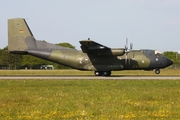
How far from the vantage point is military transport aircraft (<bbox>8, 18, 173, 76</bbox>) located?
38.1 meters

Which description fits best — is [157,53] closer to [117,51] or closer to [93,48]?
[117,51]

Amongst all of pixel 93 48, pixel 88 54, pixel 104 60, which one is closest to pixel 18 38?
pixel 88 54

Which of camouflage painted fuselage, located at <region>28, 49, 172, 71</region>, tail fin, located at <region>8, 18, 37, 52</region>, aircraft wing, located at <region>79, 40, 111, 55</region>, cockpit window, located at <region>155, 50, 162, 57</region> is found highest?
tail fin, located at <region>8, 18, 37, 52</region>

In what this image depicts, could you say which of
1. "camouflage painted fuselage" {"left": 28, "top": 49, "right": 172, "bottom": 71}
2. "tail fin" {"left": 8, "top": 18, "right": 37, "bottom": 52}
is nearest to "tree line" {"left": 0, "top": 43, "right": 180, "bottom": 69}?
"tail fin" {"left": 8, "top": 18, "right": 37, "bottom": 52}

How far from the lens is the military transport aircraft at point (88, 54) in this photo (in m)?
38.1

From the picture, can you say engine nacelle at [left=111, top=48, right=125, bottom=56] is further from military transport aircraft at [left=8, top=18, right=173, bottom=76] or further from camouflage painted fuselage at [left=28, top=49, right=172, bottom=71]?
camouflage painted fuselage at [left=28, top=49, right=172, bottom=71]

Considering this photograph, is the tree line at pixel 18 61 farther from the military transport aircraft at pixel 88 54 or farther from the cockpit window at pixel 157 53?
the cockpit window at pixel 157 53

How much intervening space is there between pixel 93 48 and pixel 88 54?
1894 mm

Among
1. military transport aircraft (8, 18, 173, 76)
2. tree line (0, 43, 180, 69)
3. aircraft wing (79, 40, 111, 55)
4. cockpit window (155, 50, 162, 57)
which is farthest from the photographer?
tree line (0, 43, 180, 69)

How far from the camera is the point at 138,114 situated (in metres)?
11.2

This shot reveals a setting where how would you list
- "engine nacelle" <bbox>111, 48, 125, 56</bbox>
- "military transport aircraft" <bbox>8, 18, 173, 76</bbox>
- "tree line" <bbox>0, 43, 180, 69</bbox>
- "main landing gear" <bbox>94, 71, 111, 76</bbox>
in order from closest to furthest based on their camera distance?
"engine nacelle" <bbox>111, 48, 125, 56</bbox>, "military transport aircraft" <bbox>8, 18, 173, 76</bbox>, "main landing gear" <bbox>94, 71, 111, 76</bbox>, "tree line" <bbox>0, 43, 180, 69</bbox>

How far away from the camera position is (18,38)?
39.6m

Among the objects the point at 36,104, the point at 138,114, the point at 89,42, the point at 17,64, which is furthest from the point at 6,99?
the point at 17,64

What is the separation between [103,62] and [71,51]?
4627 mm
